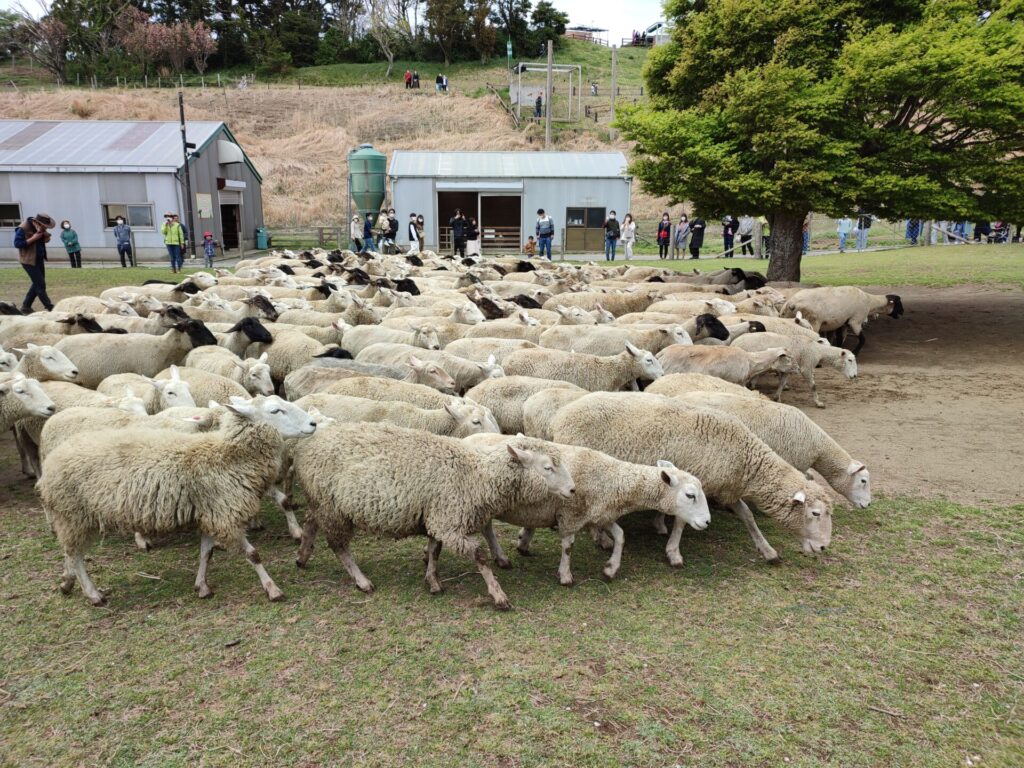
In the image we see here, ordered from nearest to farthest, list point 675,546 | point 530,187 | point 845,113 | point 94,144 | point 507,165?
point 675,546 → point 845,113 → point 94,144 → point 530,187 → point 507,165

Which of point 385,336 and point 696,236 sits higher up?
point 696,236

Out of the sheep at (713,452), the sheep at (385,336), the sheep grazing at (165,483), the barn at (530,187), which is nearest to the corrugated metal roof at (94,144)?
the barn at (530,187)

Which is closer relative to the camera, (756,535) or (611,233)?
(756,535)

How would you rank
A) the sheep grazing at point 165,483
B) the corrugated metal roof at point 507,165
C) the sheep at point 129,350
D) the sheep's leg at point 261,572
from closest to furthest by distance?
the sheep grazing at point 165,483 → the sheep's leg at point 261,572 → the sheep at point 129,350 → the corrugated metal roof at point 507,165

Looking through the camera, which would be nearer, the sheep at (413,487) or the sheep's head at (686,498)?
the sheep at (413,487)

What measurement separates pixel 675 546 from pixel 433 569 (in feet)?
6.36

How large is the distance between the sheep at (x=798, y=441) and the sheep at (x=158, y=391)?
4.88m

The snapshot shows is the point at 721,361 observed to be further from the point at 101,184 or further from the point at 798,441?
the point at 101,184

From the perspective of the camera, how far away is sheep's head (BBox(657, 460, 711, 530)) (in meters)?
5.44

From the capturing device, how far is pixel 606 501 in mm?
5492

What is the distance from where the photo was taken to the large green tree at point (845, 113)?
43.0 feet

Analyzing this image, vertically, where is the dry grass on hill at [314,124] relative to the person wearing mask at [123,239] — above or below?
above

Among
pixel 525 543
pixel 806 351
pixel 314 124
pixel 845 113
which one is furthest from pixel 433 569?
pixel 314 124

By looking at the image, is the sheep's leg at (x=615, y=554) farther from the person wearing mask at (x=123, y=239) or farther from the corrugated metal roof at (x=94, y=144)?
the corrugated metal roof at (x=94, y=144)
